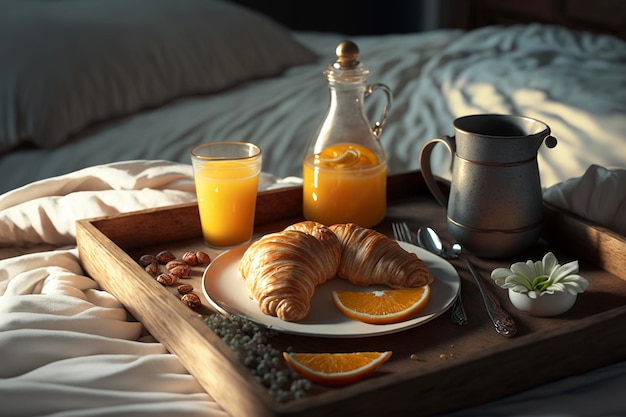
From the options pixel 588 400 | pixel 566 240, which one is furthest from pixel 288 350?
pixel 566 240

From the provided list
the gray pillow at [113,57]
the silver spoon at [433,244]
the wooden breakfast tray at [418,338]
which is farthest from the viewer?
the gray pillow at [113,57]

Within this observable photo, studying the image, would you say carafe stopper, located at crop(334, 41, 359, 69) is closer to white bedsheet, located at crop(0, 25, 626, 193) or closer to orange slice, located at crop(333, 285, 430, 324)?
orange slice, located at crop(333, 285, 430, 324)

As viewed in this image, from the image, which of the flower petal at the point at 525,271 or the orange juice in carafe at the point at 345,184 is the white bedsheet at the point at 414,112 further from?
the flower petal at the point at 525,271

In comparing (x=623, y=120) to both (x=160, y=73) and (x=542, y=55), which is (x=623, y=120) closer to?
(x=542, y=55)

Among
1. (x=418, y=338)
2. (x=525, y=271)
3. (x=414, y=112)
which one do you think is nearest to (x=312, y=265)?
(x=418, y=338)

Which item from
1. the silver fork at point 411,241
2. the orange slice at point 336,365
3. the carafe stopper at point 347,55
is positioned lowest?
the silver fork at point 411,241

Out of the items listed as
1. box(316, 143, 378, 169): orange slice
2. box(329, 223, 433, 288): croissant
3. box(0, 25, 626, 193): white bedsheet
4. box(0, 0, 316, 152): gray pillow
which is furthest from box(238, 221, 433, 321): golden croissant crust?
box(0, 0, 316, 152): gray pillow

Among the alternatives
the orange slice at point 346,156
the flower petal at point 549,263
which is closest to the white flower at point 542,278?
the flower petal at point 549,263

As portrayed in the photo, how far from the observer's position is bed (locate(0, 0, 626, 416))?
0.84 metres

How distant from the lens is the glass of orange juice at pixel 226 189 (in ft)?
3.80

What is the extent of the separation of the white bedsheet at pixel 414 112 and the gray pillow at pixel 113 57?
0.05m

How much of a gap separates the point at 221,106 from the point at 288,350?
1.40m

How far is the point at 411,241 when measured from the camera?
3.94ft

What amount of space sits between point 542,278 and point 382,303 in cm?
21
